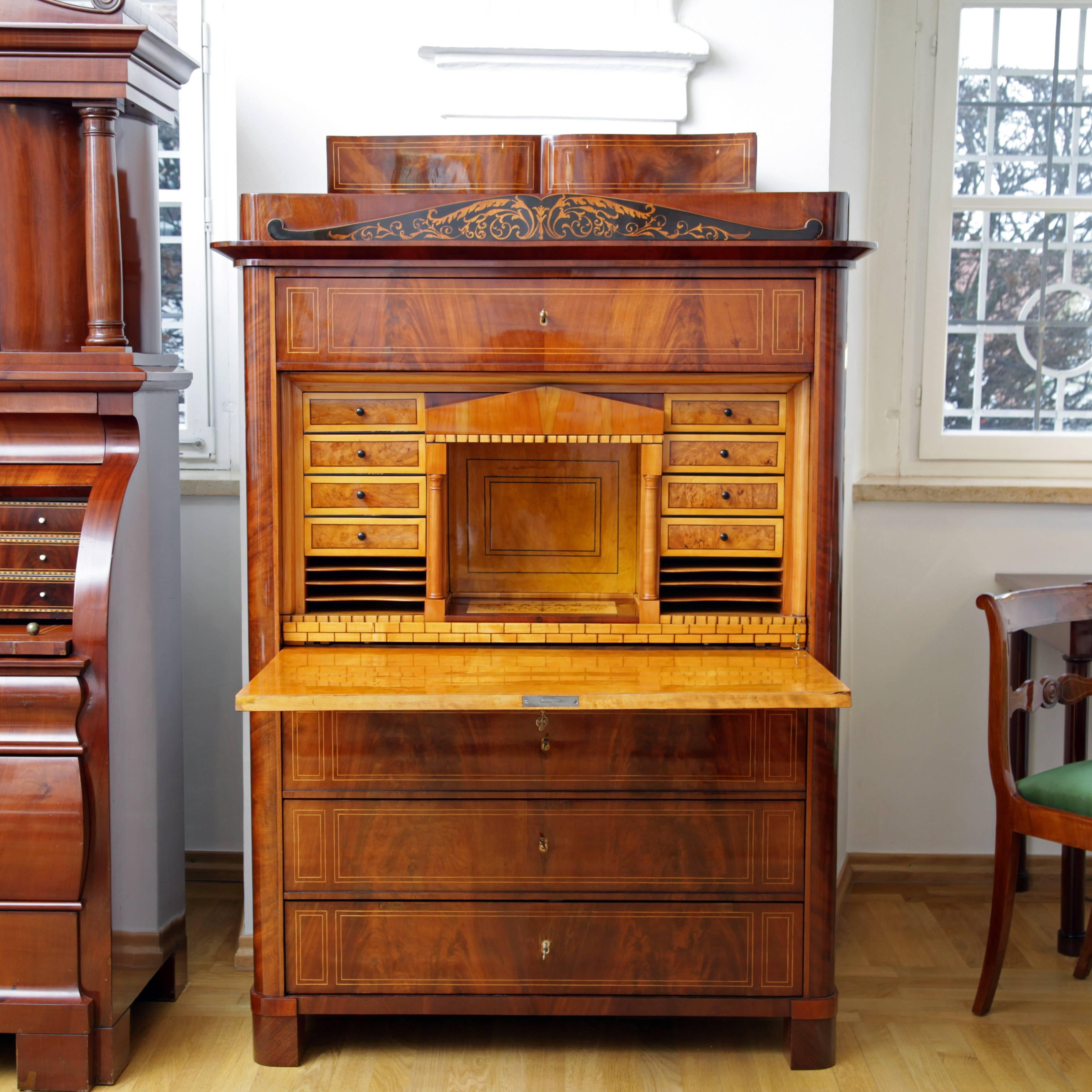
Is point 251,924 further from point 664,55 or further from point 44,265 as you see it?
point 664,55

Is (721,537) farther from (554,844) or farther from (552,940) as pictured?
(552,940)

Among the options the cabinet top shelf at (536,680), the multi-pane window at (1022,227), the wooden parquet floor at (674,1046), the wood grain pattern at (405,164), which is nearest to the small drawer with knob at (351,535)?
the cabinet top shelf at (536,680)

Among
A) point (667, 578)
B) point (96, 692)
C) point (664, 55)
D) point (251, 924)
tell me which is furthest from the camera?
point (251, 924)

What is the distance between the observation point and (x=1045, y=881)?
3.32 meters

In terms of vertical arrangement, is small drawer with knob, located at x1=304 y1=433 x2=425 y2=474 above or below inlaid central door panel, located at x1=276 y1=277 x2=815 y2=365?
below

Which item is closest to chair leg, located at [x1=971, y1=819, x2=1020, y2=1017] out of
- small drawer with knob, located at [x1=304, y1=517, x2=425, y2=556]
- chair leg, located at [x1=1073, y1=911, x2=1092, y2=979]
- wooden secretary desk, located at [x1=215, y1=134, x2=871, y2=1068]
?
chair leg, located at [x1=1073, y1=911, x2=1092, y2=979]

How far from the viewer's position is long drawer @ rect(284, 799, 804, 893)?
7.75ft

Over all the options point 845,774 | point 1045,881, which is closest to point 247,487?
point 845,774

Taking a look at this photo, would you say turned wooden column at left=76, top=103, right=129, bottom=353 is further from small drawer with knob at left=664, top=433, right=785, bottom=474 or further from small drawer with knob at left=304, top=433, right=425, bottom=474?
small drawer with knob at left=664, top=433, right=785, bottom=474

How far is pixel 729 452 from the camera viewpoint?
2.41 meters

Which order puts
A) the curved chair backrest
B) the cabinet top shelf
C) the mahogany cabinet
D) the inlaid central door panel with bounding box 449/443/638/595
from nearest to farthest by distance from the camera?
the cabinet top shelf, the mahogany cabinet, the curved chair backrest, the inlaid central door panel with bounding box 449/443/638/595

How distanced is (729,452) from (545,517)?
482 millimetres

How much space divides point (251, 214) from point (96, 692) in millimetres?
1034

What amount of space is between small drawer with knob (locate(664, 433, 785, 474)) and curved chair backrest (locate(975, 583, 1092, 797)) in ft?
1.92
